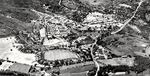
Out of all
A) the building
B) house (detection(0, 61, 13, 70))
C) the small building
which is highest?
Answer: the small building

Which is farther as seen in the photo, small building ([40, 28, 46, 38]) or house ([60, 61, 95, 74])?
small building ([40, 28, 46, 38])

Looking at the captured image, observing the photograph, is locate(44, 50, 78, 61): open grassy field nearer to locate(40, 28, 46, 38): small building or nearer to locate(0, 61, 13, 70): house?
locate(0, 61, 13, 70): house

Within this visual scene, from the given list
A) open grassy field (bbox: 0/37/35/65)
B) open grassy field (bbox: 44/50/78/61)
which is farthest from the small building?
open grassy field (bbox: 44/50/78/61)

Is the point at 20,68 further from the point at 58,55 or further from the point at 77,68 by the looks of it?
the point at 77,68

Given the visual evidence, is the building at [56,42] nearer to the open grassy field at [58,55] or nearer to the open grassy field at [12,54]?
the open grassy field at [58,55]

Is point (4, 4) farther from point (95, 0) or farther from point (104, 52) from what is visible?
point (104, 52)

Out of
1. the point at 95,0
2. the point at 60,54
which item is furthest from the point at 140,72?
the point at 95,0
